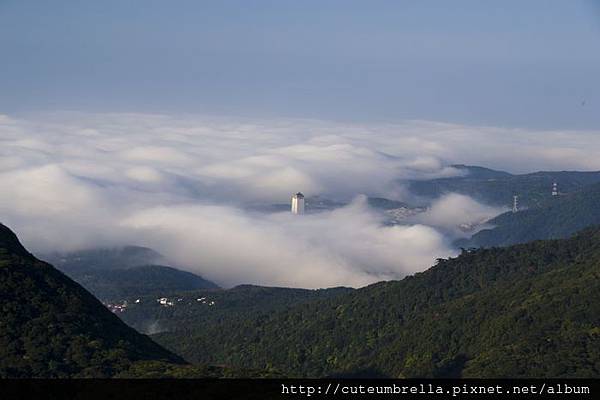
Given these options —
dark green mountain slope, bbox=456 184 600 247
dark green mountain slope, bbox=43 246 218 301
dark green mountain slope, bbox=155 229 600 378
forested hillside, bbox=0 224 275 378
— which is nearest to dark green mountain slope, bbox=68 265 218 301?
dark green mountain slope, bbox=43 246 218 301

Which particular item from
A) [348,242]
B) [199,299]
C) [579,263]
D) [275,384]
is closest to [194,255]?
[348,242]

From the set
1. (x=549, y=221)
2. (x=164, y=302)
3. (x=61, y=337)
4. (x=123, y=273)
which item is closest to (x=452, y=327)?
(x=61, y=337)

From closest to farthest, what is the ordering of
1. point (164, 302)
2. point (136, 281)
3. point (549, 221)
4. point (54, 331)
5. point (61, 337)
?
point (61, 337), point (54, 331), point (164, 302), point (136, 281), point (549, 221)

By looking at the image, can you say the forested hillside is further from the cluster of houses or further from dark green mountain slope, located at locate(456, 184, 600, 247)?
dark green mountain slope, located at locate(456, 184, 600, 247)

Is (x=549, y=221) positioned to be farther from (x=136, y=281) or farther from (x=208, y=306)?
(x=208, y=306)

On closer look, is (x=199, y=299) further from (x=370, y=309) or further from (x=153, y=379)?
(x=153, y=379)

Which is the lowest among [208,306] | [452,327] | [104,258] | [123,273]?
[452,327]

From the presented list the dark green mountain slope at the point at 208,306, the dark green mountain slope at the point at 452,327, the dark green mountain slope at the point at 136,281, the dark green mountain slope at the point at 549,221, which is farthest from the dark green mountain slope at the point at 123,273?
the dark green mountain slope at the point at 549,221
